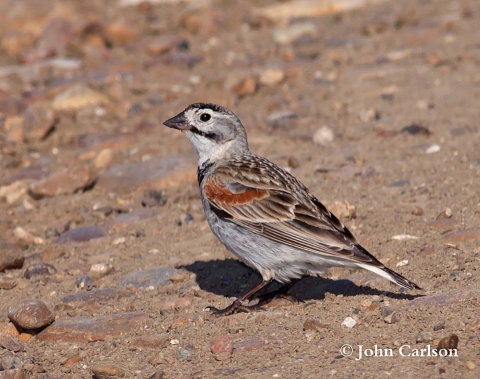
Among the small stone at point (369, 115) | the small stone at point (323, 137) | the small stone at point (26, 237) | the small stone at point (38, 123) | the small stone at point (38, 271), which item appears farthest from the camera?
the small stone at point (38, 123)

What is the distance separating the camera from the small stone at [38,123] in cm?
1188

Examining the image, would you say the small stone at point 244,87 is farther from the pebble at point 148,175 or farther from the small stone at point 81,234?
the small stone at point 81,234

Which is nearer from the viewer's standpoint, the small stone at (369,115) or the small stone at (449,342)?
the small stone at (449,342)

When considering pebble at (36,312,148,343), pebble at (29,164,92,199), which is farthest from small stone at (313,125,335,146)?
pebble at (36,312,148,343)

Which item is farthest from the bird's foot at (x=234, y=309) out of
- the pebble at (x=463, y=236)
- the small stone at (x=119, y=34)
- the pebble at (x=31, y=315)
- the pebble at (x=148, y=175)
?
the small stone at (x=119, y=34)

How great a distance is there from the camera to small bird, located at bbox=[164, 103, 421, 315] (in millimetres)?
6406

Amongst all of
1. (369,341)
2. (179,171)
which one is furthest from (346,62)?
(369,341)

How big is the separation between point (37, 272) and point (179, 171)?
258 centimetres

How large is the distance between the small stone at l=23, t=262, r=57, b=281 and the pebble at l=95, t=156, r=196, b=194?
2128 mm

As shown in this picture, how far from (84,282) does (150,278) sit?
0.61m

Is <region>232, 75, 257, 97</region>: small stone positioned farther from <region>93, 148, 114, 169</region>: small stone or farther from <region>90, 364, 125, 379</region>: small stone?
<region>90, 364, 125, 379</region>: small stone

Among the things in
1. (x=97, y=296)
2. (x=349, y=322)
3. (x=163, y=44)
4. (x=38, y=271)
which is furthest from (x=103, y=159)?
(x=349, y=322)

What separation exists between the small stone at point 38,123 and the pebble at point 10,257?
13.0 feet

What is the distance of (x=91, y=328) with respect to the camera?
654 cm
